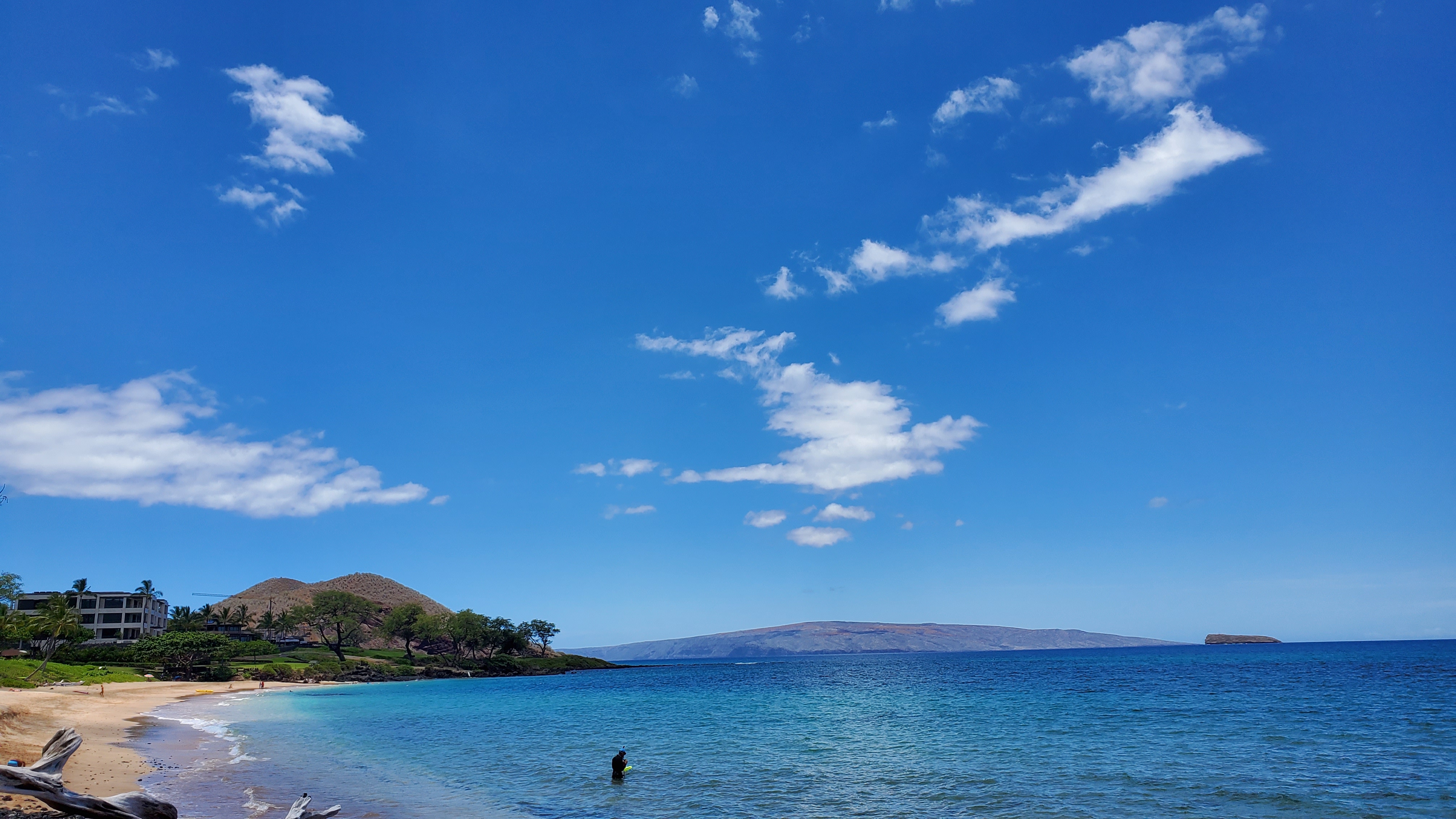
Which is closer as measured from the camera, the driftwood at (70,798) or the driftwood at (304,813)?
the driftwood at (70,798)

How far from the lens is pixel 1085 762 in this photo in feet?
A: 99.1

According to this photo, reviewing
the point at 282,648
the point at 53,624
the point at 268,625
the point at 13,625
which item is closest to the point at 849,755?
the point at 13,625

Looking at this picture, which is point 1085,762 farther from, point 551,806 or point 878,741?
point 551,806

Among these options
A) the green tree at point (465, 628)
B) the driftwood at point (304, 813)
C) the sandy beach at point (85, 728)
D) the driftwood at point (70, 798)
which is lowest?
the green tree at point (465, 628)

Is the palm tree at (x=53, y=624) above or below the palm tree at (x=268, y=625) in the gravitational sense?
above

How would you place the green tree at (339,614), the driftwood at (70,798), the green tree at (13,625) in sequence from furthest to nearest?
the green tree at (339,614) < the green tree at (13,625) < the driftwood at (70,798)

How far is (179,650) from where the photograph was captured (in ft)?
323

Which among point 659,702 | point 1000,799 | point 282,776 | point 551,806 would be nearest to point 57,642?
point 659,702

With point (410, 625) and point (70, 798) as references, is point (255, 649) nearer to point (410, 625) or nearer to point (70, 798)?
point (410, 625)

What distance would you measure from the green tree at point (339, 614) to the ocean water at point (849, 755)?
73164 mm

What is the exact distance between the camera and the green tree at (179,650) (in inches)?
3875

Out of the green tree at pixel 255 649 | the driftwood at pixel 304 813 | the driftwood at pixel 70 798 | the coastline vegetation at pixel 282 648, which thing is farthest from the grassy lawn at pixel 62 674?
the driftwood at pixel 304 813

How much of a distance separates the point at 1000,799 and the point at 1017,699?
4544cm

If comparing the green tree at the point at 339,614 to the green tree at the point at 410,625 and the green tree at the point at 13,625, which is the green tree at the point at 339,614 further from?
the green tree at the point at 13,625
